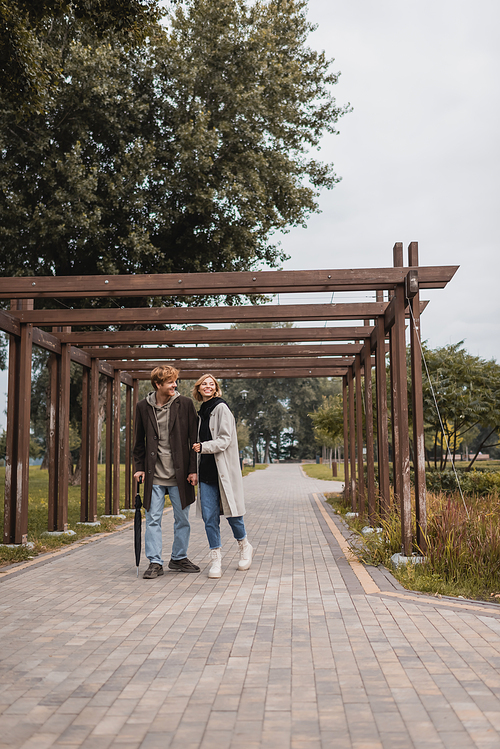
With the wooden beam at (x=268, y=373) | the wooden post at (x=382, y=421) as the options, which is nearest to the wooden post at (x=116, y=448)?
the wooden beam at (x=268, y=373)

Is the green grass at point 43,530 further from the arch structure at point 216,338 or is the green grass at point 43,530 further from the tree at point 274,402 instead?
the tree at point 274,402

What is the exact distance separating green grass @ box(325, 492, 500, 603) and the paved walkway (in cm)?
36

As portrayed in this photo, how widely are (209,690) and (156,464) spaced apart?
356 centimetres

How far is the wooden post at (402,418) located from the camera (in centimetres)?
727

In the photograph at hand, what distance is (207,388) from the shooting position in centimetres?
702

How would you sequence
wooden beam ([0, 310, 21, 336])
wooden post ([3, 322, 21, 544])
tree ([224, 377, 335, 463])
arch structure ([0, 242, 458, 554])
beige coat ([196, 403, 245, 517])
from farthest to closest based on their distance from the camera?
1. tree ([224, 377, 335, 463])
2. wooden post ([3, 322, 21, 544])
3. wooden beam ([0, 310, 21, 336])
4. arch structure ([0, 242, 458, 554])
5. beige coat ([196, 403, 245, 517])

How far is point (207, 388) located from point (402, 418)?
2.14 metres

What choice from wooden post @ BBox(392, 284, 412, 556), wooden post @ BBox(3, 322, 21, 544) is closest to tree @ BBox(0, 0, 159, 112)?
wooden post @ BBox(3, 322, 21, 544)

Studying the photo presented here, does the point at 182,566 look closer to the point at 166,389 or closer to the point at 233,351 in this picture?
the point at 166,389

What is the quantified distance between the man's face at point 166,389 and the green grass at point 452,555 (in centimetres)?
280

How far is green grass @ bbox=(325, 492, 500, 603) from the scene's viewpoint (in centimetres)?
626

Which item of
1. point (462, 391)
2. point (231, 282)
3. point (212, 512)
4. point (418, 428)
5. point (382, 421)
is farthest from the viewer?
point (462, 391)

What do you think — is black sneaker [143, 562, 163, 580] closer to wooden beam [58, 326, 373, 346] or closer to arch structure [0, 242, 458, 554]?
arch structure [0, 242, 458, 554]

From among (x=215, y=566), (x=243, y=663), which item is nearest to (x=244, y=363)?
(x=215, y=566)
